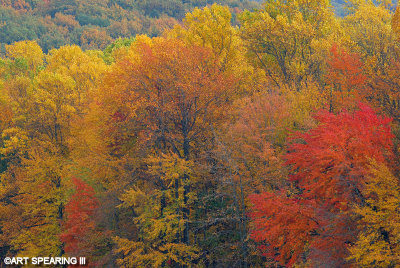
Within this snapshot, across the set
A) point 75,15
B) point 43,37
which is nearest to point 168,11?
point 75,15

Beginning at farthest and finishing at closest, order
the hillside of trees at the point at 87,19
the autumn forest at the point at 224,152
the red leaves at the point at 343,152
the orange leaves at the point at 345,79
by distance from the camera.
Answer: the hillside of trees at the point at 87,19 < the orange leaves at the point at 345,79 < the autumn forest at the point at 224,152 < the red leaves at the point at 343,152

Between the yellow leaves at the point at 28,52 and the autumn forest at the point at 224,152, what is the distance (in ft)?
97.2

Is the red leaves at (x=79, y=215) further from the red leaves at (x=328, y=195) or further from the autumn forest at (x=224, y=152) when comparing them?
the red leaves at (x=328, y=195)

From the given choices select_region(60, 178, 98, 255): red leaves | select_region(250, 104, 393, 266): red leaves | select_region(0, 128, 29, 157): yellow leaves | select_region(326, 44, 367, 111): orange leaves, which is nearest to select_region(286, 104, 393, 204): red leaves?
select_region(250, 104, 393, 266): red leaves

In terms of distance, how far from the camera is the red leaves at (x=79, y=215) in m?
27.7

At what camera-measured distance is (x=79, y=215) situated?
28.0 meters

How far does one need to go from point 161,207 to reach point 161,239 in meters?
2.39

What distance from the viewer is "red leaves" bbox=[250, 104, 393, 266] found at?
1711 centimetres

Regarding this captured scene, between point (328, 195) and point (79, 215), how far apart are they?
19.9 m

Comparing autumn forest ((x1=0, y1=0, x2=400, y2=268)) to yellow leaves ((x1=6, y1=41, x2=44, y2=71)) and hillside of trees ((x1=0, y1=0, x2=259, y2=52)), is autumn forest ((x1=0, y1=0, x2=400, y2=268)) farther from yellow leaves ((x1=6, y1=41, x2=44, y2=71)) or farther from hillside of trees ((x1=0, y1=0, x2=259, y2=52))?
hillside of trees ((x1=0, y1=0, x2=259, y2=52))

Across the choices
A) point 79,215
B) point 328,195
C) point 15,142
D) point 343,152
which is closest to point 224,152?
point 328,195

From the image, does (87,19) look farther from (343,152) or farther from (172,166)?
(343,152)

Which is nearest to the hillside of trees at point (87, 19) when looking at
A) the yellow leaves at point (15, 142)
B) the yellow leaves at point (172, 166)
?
the yellow leaves at point (15, 142)

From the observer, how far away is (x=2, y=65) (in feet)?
202
